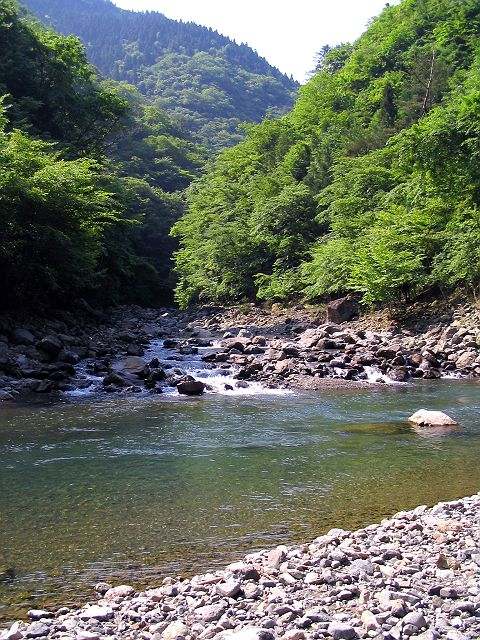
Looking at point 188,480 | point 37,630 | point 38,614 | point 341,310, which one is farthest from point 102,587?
point 341,310

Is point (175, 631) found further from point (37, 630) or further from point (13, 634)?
point (13, 634)

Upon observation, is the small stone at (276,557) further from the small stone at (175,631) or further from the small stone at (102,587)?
the small stone at (102,587)

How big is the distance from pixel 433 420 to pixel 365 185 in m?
26.5

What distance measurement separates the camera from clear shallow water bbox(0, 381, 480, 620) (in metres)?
7.68

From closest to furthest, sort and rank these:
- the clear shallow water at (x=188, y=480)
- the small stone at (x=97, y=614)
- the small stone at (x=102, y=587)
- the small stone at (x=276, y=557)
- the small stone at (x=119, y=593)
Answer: the small stone at (x=97, y=614) → the small stone at (x=119, y=593) → the small stone at (x=102, y=587) → the small stone at (x=276, y=557) → the clear shallow water at (x=188, y=480)

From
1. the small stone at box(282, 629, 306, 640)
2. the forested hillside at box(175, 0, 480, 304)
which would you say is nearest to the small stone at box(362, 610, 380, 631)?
the small stone at box(282, 629, 306, 640)

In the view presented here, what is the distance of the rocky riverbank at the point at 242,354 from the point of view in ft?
67.1

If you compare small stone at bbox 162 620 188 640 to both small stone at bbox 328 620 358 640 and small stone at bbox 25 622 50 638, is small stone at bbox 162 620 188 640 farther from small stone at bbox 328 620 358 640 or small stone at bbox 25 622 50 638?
small stone at bbox 328 620 358 640

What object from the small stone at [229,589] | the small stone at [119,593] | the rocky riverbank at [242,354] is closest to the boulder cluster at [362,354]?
the rocky riverbank at [242,354]

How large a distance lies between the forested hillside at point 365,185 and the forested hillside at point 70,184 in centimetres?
634

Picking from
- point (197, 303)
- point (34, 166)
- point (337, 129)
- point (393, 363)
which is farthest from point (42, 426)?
point (337, 129)

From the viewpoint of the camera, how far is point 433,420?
15.4 meters

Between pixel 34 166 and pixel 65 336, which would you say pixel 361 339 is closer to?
pixel 65 336

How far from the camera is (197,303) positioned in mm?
50812
